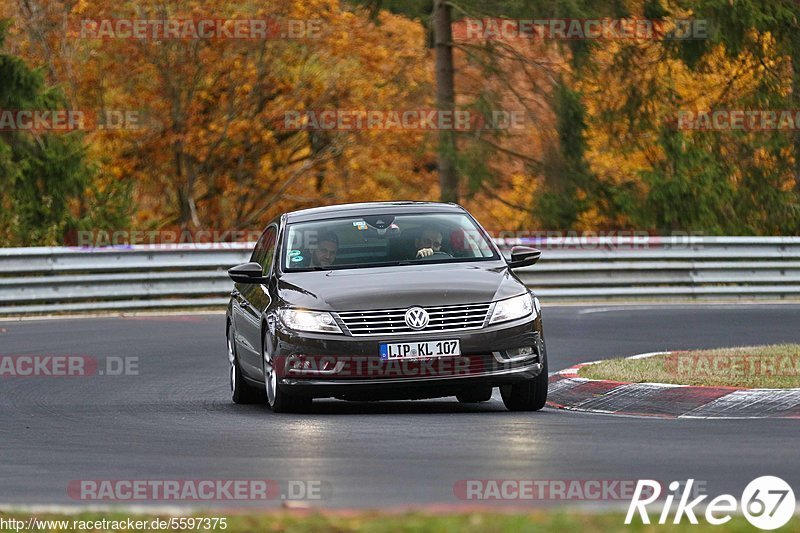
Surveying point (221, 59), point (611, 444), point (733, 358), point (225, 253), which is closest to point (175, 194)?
point (221, 59)

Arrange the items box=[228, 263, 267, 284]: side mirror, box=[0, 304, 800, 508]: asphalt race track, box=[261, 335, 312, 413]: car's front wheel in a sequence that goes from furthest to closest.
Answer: box=[228, 263, 267, 284]: side mirror, box=[261, 335, 312, 413]: car's front wheel, box=[0, 304, 800, 508]: asphalt race track

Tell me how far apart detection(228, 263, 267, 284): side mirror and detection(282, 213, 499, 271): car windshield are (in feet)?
0.71

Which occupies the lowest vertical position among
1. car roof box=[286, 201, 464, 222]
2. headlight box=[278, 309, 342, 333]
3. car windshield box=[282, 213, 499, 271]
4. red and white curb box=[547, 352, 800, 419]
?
red and white curb box=[547, 352, 800, 419]

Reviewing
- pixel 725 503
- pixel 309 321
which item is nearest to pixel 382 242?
pixel 309 321

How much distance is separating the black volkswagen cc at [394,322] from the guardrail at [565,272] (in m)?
13.2

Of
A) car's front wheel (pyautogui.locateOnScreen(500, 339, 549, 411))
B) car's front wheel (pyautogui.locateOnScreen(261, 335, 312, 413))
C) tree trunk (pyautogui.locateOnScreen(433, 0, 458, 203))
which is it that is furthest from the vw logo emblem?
tree trunk (pyautogui.locateOnScreen(433, 0, 458, 203))

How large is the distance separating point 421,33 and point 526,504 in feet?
154

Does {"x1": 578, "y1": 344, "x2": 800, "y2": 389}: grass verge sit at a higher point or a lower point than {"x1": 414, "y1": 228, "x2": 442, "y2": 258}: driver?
lower

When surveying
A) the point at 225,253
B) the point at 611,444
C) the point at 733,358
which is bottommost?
the point at 225,253

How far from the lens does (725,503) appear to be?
764 centimetres

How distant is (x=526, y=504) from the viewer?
782cm

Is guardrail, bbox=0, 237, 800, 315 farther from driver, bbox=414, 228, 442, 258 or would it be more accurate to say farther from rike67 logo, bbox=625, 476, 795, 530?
rike67 logo, bbox=625, 476, 795, 530

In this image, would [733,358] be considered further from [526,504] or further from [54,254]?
[54,254]

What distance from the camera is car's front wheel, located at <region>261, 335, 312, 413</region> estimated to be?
41.5 feet
